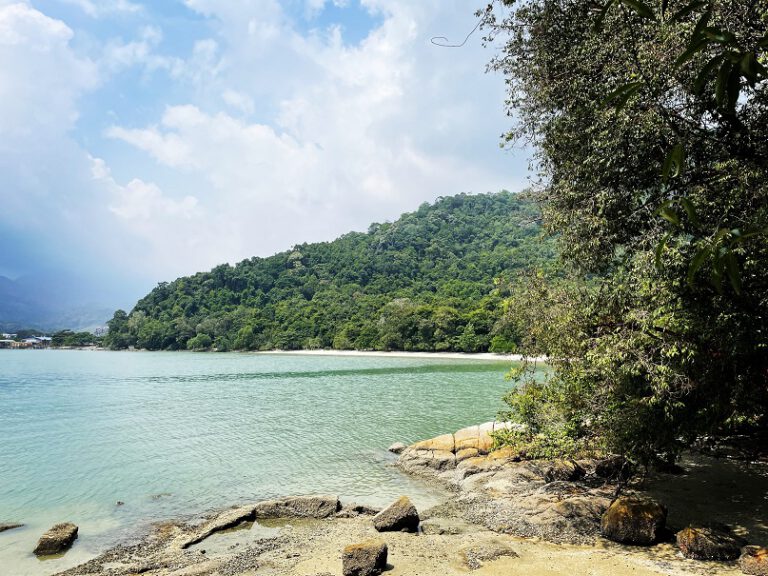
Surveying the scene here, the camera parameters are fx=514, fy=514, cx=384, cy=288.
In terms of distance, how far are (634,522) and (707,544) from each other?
107 centimetres

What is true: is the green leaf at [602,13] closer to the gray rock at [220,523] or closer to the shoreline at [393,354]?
the gray rock at [220,523]

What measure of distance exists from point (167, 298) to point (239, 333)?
3263 centimetres

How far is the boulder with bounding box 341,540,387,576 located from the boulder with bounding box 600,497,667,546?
157 inches

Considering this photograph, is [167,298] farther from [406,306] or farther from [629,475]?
[629,475]

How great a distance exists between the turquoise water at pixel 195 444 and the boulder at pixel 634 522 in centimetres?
477

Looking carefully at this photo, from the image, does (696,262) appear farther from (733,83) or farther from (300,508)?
(300,508)

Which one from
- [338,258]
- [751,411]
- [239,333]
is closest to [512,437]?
[751,411]

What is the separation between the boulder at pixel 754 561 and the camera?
7.22m

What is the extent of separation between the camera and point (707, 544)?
7.93 m

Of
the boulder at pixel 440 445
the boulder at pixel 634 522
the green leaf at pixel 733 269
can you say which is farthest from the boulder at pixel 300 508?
the green leaf at pixel 733 269

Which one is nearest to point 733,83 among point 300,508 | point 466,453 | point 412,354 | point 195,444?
point 300,508

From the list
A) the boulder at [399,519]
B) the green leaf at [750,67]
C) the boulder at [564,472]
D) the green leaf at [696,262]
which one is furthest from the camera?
the boulder at [564,472]

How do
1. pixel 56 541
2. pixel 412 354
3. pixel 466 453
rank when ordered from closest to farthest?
pixel 56 541 → pixel 466 453 → pixel 412 354

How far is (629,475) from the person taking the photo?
11305mm
